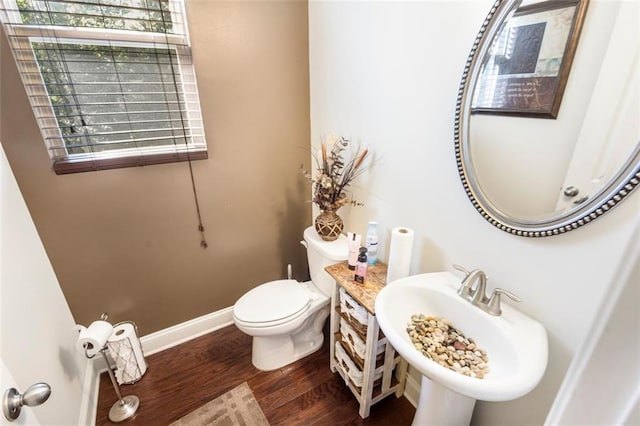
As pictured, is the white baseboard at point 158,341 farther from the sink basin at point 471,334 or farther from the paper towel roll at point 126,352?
the sink basin at point 471,334

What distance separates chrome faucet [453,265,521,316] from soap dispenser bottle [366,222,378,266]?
0.44 meters

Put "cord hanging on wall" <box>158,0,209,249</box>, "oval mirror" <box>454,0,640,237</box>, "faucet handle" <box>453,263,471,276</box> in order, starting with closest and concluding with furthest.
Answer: "oval mirror" <box>454,0,640,237</box>
"faucet handle" <box>453,263,471,276</box>
"cord hanging on wall" <box>158,0,209,249</box>

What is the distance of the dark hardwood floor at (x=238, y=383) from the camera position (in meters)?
1.45

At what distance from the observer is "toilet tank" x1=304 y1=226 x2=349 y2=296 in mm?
1563

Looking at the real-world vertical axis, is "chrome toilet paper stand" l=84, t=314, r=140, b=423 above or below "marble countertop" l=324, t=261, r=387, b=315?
below

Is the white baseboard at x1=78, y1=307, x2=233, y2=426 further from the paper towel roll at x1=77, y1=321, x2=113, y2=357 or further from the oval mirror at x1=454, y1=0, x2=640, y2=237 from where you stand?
the oval mirror at x1=454, y1=0, x2=640, y2=237

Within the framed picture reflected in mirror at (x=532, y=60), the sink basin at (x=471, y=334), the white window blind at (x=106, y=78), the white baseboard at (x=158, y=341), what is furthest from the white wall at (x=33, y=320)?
the framed picture reflected in mirror at (x=532, y=60)

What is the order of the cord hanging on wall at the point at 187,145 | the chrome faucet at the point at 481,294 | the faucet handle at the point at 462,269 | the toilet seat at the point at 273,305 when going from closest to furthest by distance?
the chrome faucet at the point at 481,294 → the faucet handle at the point at 462,269 → the cord hanging on wall at the point at 187,145 → the toilet seat at the point at 273,305

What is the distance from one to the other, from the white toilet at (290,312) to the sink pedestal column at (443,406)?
63 cm

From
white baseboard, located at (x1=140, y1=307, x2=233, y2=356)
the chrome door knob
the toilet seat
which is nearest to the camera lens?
the chrome door knob

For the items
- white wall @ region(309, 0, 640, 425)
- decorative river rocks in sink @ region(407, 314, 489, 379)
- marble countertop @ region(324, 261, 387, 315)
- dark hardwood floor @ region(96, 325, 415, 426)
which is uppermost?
white wall @ region(309, 0, 640, 425)

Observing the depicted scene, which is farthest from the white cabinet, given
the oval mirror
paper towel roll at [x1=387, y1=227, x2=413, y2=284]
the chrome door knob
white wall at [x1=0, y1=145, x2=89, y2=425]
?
white wall at [x1=0, y1=145, x2=89, y2=425]

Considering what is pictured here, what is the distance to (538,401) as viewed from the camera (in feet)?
3.23

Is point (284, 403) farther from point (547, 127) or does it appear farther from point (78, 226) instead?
point (547, 127)
